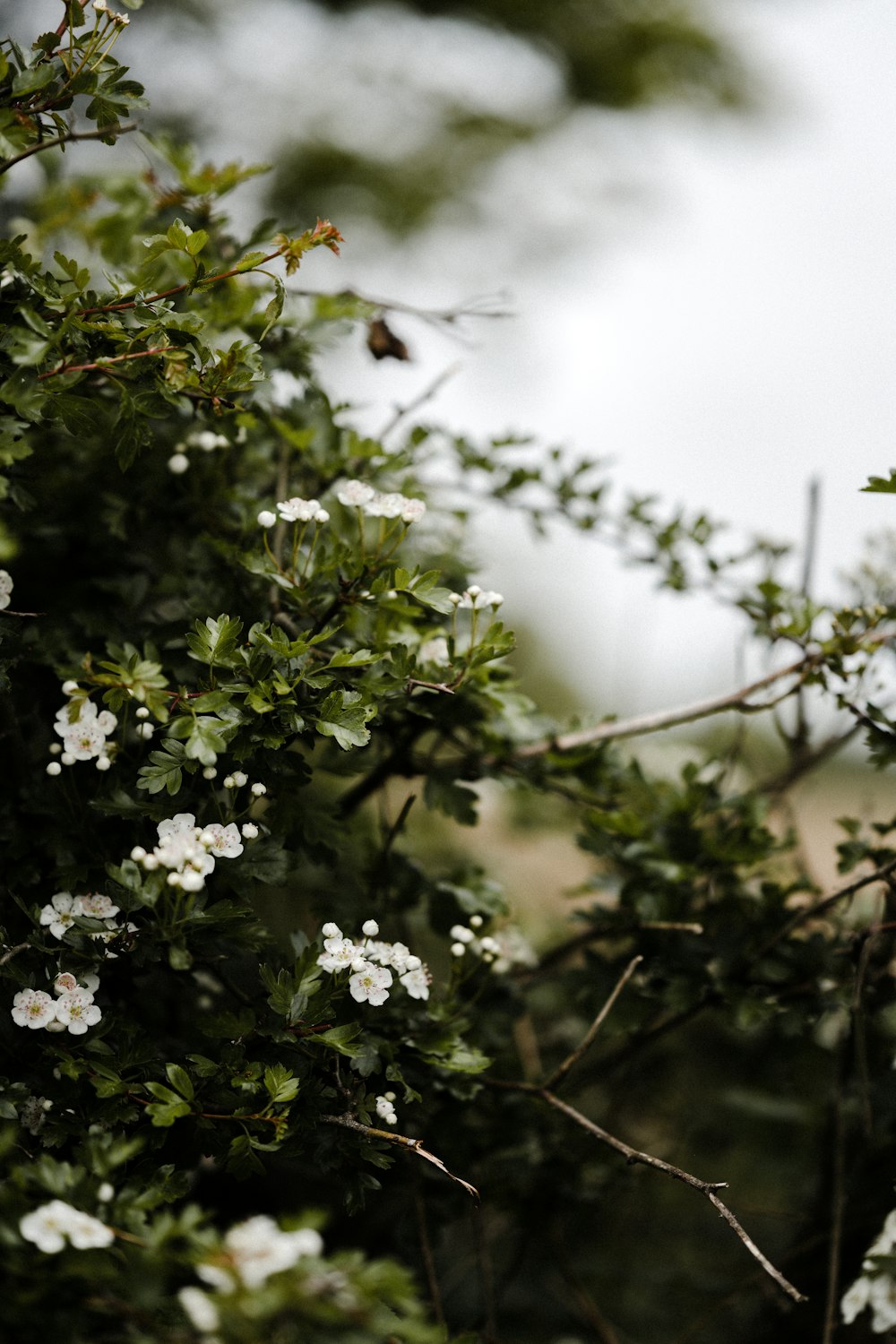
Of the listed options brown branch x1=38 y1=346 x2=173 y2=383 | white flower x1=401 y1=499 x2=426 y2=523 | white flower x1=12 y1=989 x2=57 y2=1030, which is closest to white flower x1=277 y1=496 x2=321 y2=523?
white flower x1=401 y1=499 x2=426 y2=523

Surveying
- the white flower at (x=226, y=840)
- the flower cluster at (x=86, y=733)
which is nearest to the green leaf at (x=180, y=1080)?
the white flower at (x=226, y=840)

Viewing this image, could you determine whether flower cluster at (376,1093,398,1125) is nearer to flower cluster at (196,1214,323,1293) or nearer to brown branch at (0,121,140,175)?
flower cluster at (196,1214,323,1293)

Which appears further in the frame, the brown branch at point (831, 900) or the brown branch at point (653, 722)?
the brown branch at point (653, 722)

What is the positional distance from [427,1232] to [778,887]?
2.36 feet

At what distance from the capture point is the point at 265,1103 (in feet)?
3.10

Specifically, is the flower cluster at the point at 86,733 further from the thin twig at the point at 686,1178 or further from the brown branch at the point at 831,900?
the brown branch at the point at 831,900

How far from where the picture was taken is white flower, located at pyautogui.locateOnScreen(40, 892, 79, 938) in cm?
97

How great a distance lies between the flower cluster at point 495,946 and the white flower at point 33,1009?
457 mm

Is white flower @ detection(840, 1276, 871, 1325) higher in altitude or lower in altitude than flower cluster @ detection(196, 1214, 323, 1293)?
lower

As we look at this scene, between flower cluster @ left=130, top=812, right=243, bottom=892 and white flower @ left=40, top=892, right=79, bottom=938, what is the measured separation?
0.09 metres

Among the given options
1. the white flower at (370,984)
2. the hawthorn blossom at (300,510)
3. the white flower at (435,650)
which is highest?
the hawthorn blossom at (300,510)

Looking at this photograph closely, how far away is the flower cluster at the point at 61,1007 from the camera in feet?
3.09

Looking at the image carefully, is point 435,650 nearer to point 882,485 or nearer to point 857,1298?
point 882,485

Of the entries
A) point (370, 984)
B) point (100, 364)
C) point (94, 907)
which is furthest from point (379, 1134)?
point (100, 364)
